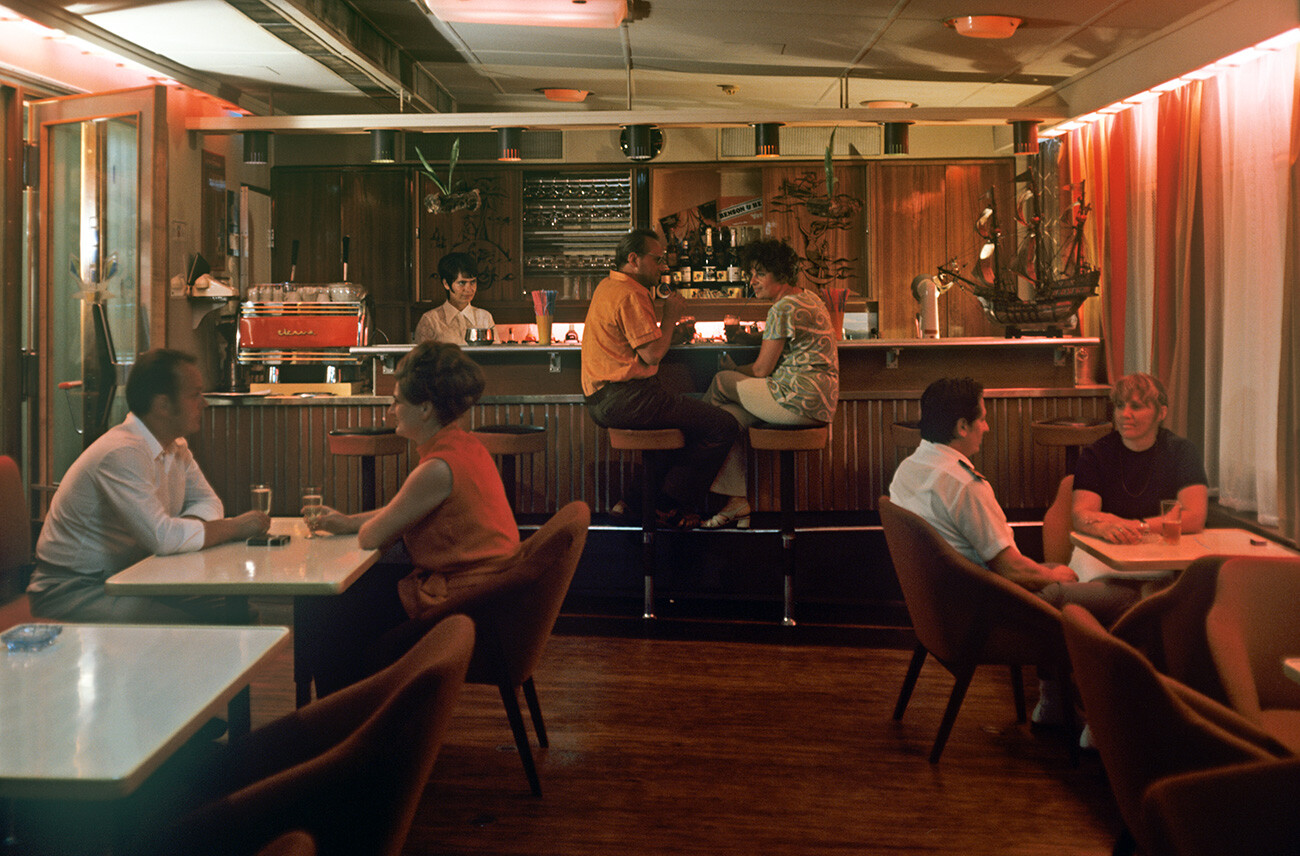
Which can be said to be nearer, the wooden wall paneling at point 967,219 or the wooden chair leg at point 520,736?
the wooden chair leg at point 520,736

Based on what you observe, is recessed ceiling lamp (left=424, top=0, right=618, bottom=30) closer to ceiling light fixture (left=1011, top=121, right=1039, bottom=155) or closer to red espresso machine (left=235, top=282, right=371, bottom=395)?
red espresso machine (left=235, top=282, right=371, bottom=395)

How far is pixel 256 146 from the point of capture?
597 centimetres

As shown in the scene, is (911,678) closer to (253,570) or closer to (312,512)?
(312,512)

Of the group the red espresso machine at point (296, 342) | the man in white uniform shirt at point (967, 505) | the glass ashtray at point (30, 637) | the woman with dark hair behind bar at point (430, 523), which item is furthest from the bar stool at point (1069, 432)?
the glass ashtray at point (30, 637)

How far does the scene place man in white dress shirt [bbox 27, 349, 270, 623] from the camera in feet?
8.50

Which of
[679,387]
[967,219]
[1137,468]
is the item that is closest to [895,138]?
[679,387]

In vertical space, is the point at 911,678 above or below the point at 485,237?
below

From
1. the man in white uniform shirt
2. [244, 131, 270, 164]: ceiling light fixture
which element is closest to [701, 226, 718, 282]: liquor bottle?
[244, 131, 270, 164]: ceiling light fixture

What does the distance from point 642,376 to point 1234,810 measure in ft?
10.8

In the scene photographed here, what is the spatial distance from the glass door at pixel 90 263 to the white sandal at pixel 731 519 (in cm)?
330

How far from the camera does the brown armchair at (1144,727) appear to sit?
1.48 meters

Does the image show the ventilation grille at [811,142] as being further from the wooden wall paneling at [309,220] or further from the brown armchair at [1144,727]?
the brown armchair at [1144,727]

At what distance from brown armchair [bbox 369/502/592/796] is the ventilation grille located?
6440mm

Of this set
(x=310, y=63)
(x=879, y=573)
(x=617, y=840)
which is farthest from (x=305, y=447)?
(x=617, y=840)
